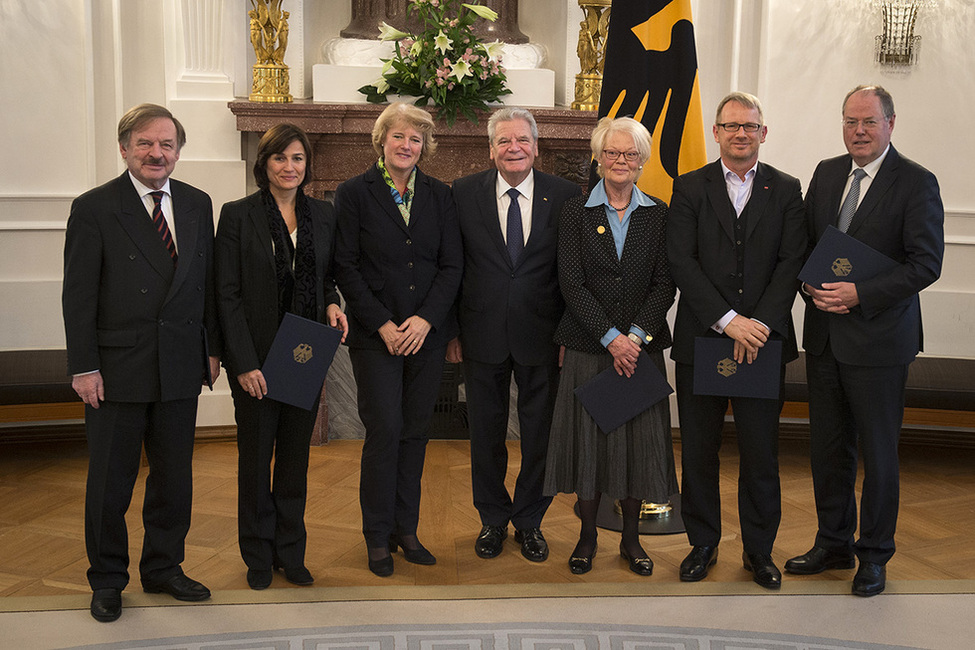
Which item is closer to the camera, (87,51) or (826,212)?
(826,212)

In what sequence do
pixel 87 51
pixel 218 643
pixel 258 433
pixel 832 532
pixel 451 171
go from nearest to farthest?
pixel 218 643, pixel 258 433, pixel 832 532, pixel 87 51, pixel 451 171

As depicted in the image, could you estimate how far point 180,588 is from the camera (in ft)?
10.4

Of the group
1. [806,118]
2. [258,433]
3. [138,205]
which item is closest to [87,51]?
[138,205]

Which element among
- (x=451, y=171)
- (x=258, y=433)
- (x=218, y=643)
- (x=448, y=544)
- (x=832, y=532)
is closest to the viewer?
(x=218, y=643)

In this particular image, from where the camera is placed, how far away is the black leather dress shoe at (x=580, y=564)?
3469 mm

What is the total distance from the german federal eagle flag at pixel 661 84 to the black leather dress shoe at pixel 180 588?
96.9 inches

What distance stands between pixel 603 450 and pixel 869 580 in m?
1.04

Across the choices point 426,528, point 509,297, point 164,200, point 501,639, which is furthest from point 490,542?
point 164,200

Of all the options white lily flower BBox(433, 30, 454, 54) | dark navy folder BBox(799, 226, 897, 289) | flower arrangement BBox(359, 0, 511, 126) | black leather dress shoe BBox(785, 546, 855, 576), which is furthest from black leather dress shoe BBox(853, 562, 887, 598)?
white lily flower BBox(433, 30, 454, 54)

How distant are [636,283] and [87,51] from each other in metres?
3.44

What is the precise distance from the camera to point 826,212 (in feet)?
10.9

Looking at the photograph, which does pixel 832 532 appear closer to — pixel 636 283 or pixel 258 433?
pixel 636 283

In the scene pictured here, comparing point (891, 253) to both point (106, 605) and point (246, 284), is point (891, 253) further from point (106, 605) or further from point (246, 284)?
point (106, 605)

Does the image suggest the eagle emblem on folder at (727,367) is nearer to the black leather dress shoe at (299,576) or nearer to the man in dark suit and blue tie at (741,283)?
the man in dark suit and blue tie at (741,283)
